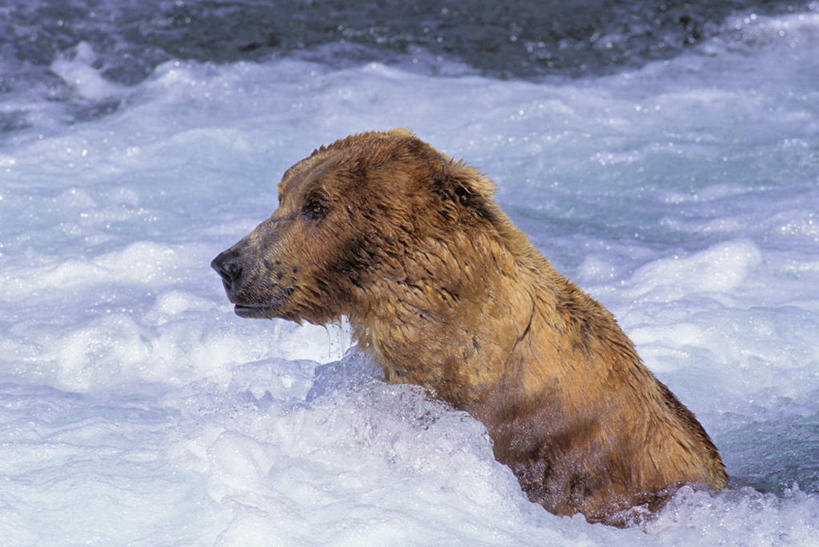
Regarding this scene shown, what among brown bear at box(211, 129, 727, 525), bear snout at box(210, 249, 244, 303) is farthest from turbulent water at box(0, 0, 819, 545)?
bear snout at box(210, 249, 244, 303)

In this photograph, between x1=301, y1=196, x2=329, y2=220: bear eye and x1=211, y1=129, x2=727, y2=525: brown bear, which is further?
x1=301, y1=196, x2=329, y2=220: bear eye

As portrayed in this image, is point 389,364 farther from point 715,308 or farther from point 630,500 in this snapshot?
point 715,308

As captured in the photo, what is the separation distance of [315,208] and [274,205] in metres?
4.01

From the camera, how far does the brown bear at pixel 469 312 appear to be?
11.5 feet

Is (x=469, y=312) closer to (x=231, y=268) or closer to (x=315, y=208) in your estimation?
(x=315, y=208)

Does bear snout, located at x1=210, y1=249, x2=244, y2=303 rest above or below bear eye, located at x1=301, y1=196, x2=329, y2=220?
below

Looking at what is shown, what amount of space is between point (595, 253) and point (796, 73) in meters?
4.42

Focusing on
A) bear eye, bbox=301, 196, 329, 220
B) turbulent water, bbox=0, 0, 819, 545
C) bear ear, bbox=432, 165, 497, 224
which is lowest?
turbulent water, bbox=0, 0, 819, 545

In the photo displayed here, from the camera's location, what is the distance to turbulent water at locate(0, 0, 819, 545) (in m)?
3.79

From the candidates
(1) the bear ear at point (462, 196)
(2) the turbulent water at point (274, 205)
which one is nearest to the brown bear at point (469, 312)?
(1) the bear ear at point (462, 196)

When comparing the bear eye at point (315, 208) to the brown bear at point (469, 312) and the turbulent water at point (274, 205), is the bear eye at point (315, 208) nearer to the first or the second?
the brown bear at point (469, 312)

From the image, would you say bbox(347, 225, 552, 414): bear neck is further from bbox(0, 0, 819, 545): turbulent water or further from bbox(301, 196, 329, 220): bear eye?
bbox(301, 196, 329, 220): bear eye

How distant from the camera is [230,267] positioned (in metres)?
3.70

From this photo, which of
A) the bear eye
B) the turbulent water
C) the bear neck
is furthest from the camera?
the turbulent water
